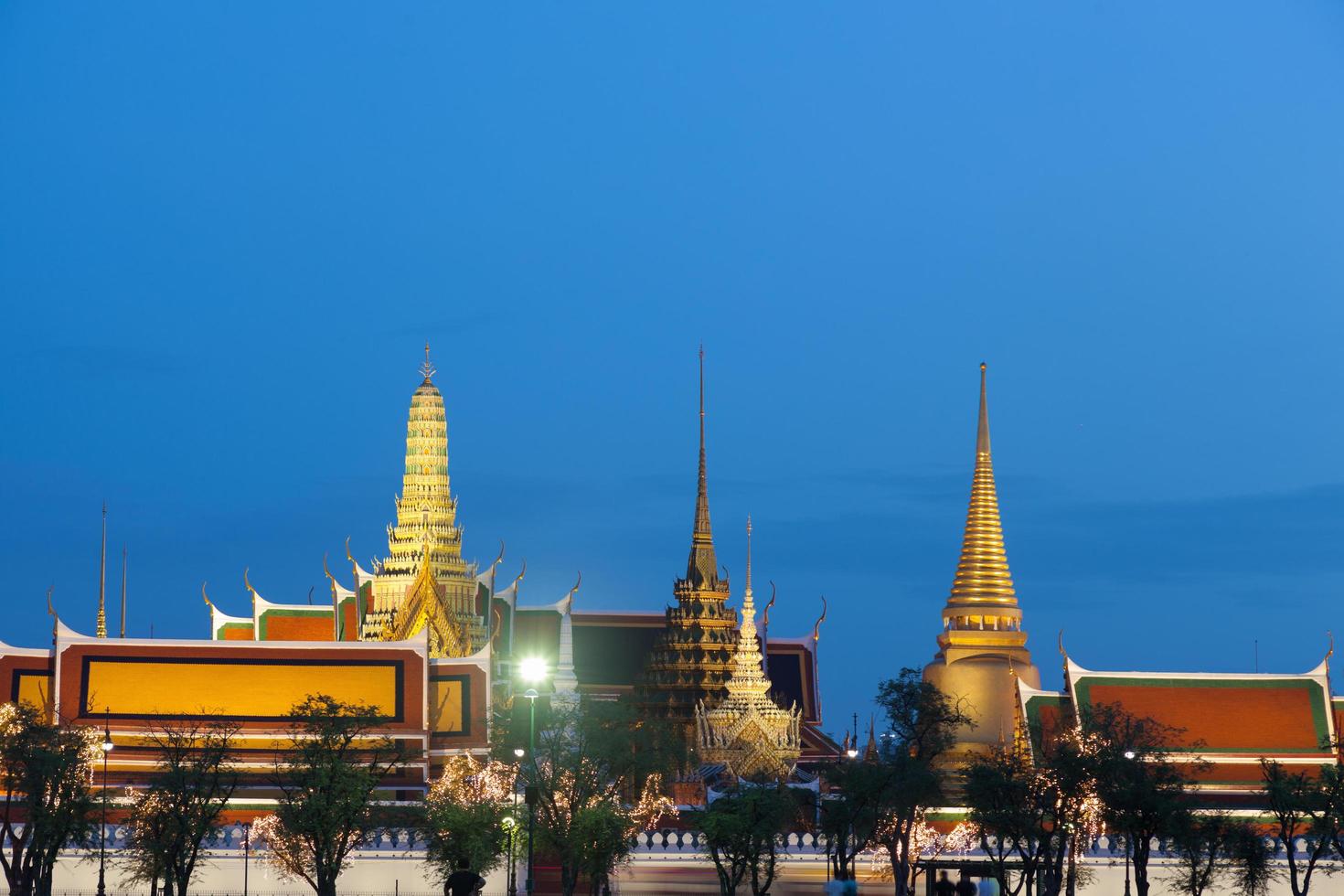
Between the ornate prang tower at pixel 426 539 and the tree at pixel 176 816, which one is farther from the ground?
the ornate prang tower at pixel 426 539

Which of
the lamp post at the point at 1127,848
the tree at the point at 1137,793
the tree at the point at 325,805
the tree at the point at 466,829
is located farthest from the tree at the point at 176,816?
the lamp post at the point at 1127,848

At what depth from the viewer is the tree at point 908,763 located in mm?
63188

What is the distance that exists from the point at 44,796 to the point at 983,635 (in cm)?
3903

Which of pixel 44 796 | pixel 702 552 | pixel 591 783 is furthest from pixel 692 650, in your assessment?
pixel 44 796

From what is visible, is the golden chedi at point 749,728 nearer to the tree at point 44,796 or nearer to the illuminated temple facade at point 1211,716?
the illuminated temple facade at point 1211,716

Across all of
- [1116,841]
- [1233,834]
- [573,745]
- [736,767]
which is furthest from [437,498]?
[1233,834]

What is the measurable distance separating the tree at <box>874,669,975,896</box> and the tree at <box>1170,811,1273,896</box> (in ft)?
21.3

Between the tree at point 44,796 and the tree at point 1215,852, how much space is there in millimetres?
25645

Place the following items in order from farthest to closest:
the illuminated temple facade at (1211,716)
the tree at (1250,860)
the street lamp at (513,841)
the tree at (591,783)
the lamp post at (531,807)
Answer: the illuminated temple facade at (1211,716) → the tree at (591,783) → the tree at (1250,860) → the lamp post at (531,807) → the street lamp at (513,841)

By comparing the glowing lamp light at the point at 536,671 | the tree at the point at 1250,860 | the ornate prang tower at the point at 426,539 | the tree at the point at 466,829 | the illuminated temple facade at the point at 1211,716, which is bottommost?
the tree at the point at 1250,860

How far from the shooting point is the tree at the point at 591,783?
59375mm

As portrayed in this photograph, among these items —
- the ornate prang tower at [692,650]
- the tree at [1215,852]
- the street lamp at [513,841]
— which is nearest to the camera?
the street lamp at [513,841]

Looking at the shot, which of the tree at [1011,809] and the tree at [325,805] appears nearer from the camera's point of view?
the tree at [325,805]

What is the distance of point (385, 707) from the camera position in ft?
253
